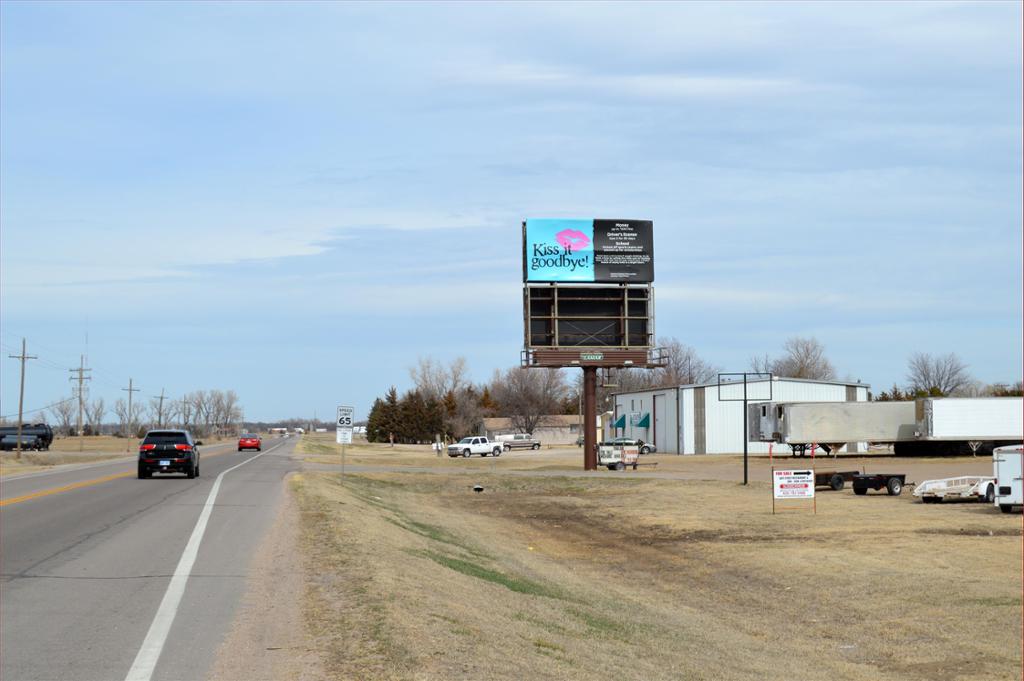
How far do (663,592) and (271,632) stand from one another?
1085 cm

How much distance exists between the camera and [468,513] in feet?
112

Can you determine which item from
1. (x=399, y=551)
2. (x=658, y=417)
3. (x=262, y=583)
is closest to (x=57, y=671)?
(x=262, y=583)

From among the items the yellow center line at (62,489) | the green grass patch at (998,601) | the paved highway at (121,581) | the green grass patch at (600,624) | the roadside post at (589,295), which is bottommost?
the green grass patch at (998,601)

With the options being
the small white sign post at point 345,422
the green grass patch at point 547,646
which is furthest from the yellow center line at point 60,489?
the green grass patch at point 547,646

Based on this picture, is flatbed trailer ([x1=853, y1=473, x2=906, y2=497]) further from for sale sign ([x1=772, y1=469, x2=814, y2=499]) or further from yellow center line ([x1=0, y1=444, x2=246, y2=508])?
yellow center line ([x1=0, y1=444, x2=246, y2=508])

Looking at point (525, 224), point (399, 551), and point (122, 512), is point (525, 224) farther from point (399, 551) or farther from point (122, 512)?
point (399, 551)

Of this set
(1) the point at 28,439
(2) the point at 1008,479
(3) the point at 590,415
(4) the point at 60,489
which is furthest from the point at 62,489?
(1) the point at 28,439

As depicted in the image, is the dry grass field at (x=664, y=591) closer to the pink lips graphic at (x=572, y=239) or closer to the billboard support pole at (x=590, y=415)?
the billboard support pole at (x=590, y=415)

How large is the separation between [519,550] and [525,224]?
3176 cm

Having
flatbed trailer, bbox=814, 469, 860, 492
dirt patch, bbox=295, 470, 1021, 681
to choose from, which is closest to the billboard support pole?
flatbed trailer, bbox=814, 469, 860, 492

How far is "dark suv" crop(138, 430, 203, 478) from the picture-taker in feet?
114

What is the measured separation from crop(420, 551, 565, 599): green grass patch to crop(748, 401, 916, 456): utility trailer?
46.3m

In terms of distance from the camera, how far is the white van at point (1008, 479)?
2797 centimetres

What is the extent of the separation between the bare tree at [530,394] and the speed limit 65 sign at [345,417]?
109 m
